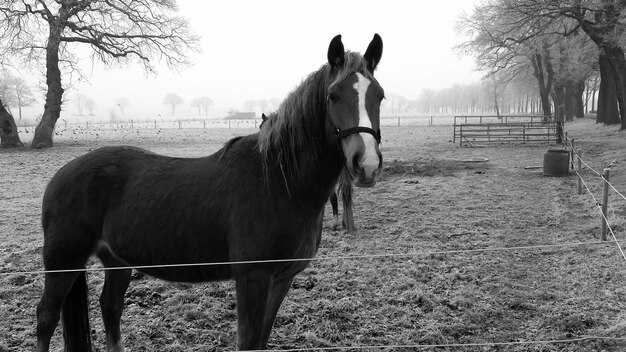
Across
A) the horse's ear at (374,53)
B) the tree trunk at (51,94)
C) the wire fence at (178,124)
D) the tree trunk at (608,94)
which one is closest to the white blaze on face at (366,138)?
the horse's ear at (374,53)

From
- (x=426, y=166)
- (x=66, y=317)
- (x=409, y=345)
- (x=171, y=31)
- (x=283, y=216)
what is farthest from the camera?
(x=171, y=31)

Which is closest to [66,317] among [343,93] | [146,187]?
[146,187]

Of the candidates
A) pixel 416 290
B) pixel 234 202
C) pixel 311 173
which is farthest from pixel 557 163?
pixel 234 202

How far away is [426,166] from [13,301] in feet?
37.6

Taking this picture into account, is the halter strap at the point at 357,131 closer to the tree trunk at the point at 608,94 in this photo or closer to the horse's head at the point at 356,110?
the horse's head at the point at 356,110

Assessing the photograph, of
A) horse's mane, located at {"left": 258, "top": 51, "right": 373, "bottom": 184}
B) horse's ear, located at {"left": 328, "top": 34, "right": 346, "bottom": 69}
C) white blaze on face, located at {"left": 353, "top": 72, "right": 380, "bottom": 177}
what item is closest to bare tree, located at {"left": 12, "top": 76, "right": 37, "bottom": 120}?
horse's mane, located at {"left": 258, "top": 51, "right": 373, "bottom": 184}

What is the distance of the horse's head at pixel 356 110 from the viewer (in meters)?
2.15

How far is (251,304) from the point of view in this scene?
246cm

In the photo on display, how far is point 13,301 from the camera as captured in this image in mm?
4309

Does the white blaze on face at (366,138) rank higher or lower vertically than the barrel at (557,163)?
higher

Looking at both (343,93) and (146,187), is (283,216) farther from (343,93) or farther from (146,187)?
(146,187)

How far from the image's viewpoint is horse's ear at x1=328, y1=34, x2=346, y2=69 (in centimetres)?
238

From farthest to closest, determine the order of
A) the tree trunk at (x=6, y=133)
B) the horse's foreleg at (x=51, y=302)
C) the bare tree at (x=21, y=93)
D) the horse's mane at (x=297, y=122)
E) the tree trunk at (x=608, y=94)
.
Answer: the bare tree at (x=21, y=93) → the tree trunk at (x=608, y=94) → the tree trunk at (x=6, y=133) → the horse's foreleg at (x=51, y=302) → the horse's mane at (x=297, y=122)

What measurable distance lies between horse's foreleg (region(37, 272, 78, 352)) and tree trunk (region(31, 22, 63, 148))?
21181 mm
